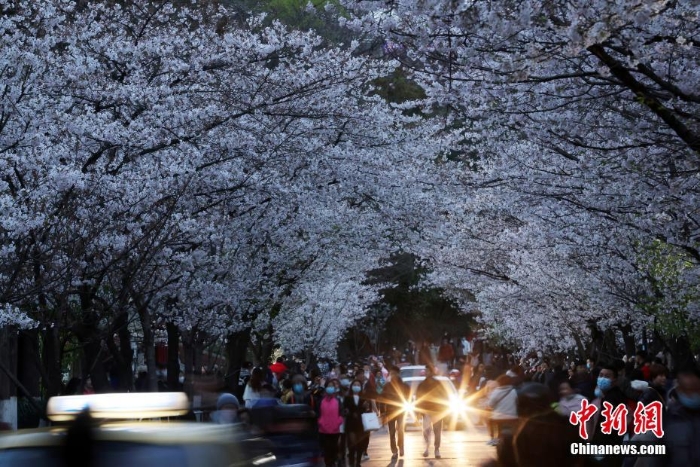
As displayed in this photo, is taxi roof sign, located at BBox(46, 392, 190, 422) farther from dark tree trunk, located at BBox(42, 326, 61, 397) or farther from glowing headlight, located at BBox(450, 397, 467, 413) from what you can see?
glowing headlight, located at BBox(450, 397, 467, 413)

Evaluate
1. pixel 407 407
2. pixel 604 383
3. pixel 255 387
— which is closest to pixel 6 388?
pixel 255 387

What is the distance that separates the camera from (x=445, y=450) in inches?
993

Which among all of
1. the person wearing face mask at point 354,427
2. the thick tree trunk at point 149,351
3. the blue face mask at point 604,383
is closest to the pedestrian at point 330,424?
the person wearing face mask at point 354,427

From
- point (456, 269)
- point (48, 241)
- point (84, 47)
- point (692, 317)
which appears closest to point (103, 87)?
point (84, 47)

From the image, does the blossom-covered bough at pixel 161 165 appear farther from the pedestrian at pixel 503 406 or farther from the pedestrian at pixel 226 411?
the pedestrian at pixel 503 406

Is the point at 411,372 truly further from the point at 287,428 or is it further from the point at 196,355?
the point at 287,428

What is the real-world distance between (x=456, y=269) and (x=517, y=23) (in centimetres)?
2740

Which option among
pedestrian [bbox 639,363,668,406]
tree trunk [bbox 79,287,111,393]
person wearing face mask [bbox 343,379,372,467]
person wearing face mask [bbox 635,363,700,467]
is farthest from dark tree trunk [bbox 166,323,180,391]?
person wearing face mask [bbox 635,363,700,467]

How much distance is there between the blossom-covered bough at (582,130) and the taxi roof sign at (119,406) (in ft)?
16.1

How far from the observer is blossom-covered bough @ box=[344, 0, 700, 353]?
11.5 m

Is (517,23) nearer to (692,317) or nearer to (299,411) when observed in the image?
(299,411)

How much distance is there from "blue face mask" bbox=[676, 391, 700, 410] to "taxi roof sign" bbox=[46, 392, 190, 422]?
15.1 feet

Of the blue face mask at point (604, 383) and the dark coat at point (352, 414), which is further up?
the blue face mask at point (604, 383)

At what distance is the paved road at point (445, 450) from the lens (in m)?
22.2
